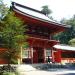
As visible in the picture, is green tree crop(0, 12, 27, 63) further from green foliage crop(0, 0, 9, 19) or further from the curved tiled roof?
the curved tiled roof

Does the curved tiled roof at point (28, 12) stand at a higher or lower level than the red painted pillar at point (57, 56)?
higher

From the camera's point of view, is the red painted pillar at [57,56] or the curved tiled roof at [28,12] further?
the red painted pillar at [57,56]

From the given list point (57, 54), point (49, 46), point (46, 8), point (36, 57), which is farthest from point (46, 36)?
point (46, 8)

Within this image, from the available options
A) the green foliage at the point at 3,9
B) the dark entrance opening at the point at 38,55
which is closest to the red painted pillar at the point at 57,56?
the dark entrance opening at the point at 38,55

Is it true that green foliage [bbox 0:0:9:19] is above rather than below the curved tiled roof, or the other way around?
below

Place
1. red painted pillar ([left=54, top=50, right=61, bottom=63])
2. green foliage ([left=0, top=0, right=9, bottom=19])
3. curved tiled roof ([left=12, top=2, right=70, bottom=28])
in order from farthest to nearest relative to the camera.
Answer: red painted pillar ([left=54, top=50, right=61, bottom=63])
curved tiled roof ([left=12, top=2, right=70, bottom=28])
green foliage ([left=0, top=0, right=9, bottom=19])

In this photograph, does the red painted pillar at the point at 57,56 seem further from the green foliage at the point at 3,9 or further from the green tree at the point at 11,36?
the green foliage at the point at 3,9

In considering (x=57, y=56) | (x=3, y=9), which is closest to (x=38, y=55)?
(x=57, y=56)

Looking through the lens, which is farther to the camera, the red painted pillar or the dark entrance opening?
the red painted pillar

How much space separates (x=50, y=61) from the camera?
2786cm

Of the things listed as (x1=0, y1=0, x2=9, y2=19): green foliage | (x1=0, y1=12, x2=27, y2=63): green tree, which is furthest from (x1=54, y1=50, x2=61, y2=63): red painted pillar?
(x1=0, y1=0, x2=9, y2=19): green foliage

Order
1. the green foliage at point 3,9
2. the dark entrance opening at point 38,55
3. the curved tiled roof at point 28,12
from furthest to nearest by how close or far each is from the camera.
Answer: the dark entrance opening at point 38,55
the curved tiled roof at point 28,12
the green foliage at point 3,9

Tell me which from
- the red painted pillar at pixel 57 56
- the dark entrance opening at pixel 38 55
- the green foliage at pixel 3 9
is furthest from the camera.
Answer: the red painted pillar at pixel 57 56

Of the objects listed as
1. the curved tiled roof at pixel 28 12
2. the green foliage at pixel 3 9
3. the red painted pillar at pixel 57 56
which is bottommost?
the red painted pillar at pixel 57 56
